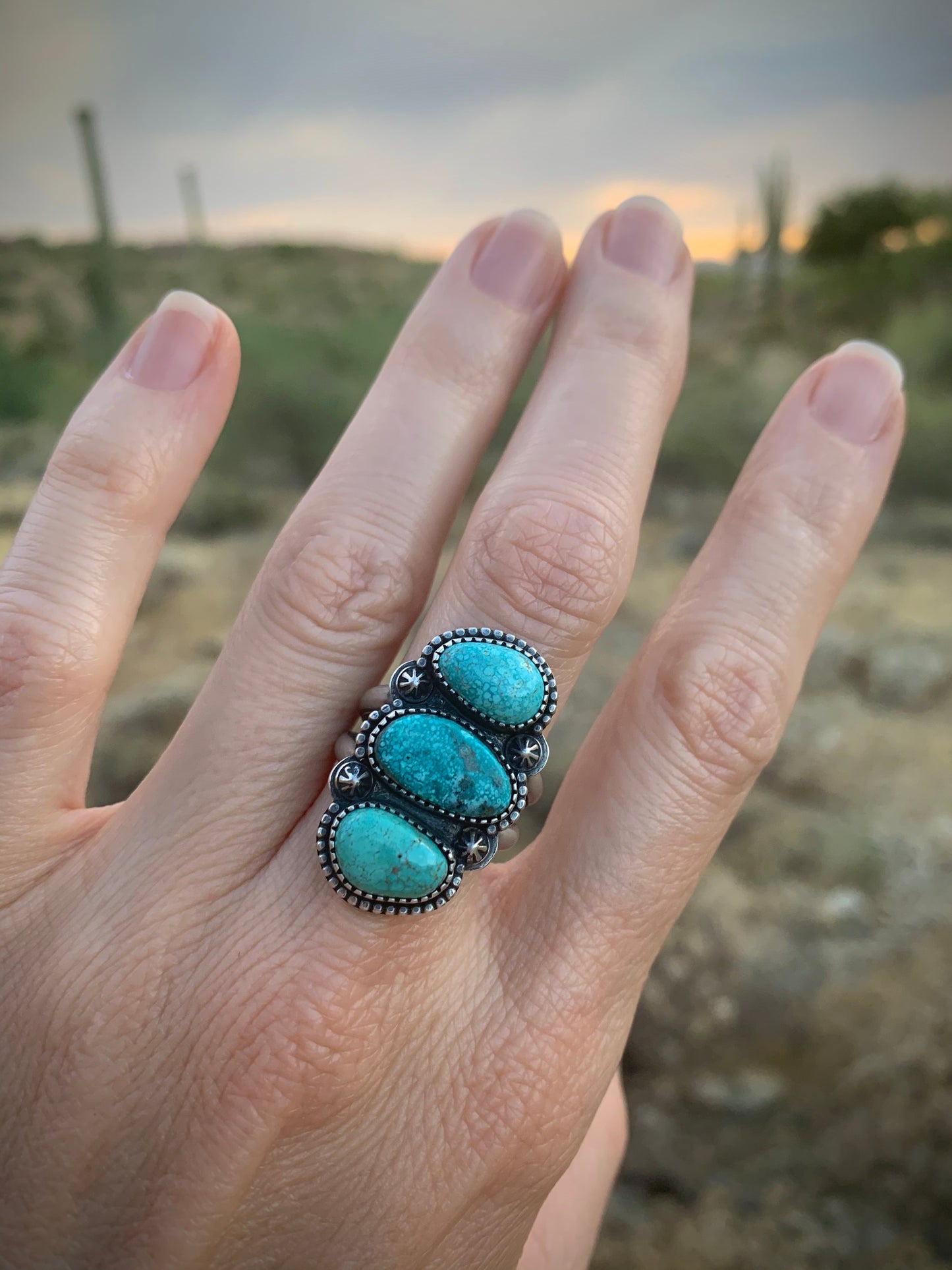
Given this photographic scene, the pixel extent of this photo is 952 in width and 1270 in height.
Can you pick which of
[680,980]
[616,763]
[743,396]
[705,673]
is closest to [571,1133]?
[616,763]

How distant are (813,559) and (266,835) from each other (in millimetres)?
671

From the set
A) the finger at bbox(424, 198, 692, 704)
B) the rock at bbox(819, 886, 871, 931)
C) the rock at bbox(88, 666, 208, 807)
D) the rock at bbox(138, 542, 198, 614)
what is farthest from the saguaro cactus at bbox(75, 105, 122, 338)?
the rock at bbox(819, 886, 871, 931)

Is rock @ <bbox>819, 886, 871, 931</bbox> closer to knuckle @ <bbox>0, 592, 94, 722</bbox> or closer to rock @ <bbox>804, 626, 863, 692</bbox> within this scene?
rock @ <bbox>804, 626, 863, 692</bbox>

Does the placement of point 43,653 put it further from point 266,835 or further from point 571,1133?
point 571,1133

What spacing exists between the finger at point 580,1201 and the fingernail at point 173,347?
0.95 metres

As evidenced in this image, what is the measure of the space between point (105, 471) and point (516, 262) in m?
0.55

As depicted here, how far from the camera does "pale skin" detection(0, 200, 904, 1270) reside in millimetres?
890

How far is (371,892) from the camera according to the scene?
0.86 m

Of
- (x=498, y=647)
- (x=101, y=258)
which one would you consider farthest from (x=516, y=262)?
(x=101, y=258)

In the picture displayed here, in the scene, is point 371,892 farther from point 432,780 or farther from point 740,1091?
point 740,1091

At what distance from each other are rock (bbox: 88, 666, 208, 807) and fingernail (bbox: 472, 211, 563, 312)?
975 mm

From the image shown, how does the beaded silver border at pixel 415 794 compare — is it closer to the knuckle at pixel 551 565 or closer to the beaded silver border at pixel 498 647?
the beaded silver border at pixel 498 647

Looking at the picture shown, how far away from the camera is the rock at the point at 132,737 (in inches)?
68.3

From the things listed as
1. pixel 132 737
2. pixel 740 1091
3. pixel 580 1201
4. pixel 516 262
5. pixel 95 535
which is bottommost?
pixel 740 1091
